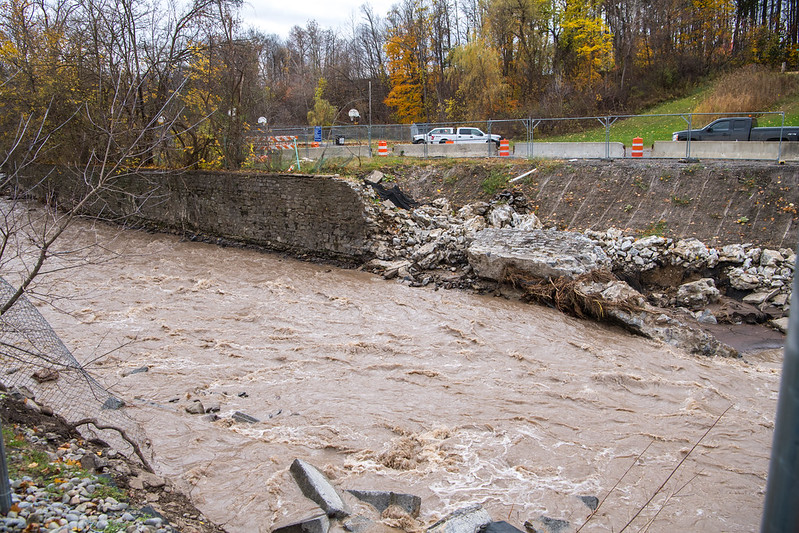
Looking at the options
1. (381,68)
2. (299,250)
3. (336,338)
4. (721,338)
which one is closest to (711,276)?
(721,338)

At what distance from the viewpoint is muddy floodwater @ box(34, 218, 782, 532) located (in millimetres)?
6523

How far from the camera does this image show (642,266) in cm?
1491

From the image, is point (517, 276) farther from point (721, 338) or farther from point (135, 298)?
point (135, 298)

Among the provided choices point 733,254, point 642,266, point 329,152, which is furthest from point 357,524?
point 329,152

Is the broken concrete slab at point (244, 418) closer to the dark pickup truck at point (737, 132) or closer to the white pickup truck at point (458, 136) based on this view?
the dark pickup truck at point (737, 132)

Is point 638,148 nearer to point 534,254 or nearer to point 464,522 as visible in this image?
point 534,254

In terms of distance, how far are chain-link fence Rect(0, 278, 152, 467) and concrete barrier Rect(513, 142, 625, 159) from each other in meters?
17.7

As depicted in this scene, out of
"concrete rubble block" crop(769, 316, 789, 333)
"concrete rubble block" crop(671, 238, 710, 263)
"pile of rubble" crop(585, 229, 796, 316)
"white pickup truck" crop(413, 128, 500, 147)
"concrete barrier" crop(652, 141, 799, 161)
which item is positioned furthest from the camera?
"white pickup truck" crop(413, 128, 500, 147)

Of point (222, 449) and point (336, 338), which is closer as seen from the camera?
point (222, 449)

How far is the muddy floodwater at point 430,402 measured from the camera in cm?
652

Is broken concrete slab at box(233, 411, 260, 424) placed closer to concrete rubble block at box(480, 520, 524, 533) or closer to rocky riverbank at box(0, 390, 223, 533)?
rocky riverbank at box(0, 390, 223, 533)

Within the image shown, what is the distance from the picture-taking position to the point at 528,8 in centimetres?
3747

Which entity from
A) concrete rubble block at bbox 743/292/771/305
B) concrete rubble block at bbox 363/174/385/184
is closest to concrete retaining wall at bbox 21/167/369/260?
concrete rubble block at bbox 363/174/385/184

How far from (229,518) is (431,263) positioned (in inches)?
445
